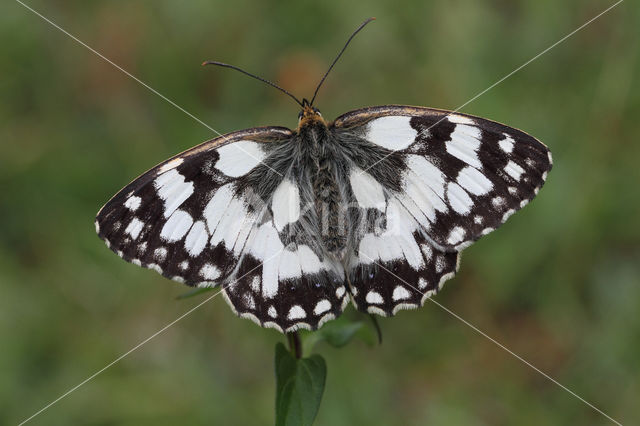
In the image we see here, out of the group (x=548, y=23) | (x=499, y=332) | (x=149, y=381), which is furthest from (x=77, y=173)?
(x=548, y=23)

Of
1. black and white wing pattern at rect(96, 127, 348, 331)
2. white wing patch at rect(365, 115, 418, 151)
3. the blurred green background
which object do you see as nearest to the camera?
black and white wing pattern at rect(96, 127, 348, 331)

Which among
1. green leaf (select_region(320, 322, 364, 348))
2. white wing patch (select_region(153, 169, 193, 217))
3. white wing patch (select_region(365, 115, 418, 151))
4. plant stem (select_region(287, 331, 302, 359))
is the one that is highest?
white wing patch (select_region(153, 169, 193, 217))

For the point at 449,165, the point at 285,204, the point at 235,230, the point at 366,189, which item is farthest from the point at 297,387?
the point at 449,165

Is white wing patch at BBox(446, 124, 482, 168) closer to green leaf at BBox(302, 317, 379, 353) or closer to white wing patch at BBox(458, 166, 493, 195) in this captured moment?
white wing patch at BBox(458, 166, 493, 195)

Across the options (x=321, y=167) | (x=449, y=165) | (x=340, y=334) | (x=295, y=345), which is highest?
(x=321, y=167)

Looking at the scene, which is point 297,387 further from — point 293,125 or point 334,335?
point 293,125

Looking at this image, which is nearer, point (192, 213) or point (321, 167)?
point (192, 213)

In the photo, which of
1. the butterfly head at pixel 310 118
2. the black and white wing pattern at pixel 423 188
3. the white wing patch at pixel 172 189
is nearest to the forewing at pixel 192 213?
the white wing patch at pixel 172 189

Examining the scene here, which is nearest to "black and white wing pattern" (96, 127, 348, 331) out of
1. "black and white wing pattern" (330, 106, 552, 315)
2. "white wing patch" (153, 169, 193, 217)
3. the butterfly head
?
"white wing patch" (153, 169, 193, 217)
